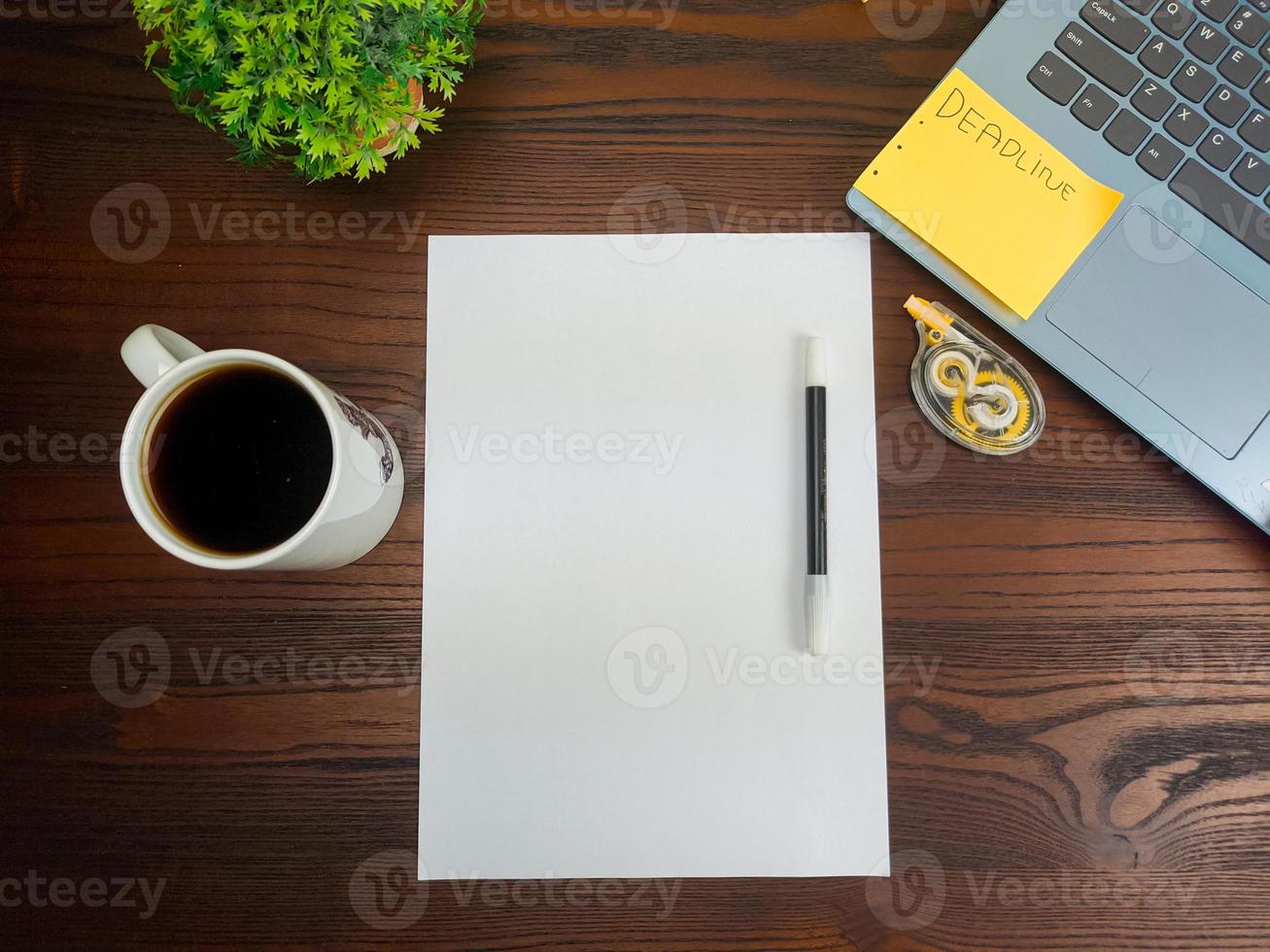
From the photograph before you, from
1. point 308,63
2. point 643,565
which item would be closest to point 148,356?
point 308,63

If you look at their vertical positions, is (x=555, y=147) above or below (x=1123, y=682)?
above

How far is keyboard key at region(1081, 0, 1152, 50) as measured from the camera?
21.8 inches

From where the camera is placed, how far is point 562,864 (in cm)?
56

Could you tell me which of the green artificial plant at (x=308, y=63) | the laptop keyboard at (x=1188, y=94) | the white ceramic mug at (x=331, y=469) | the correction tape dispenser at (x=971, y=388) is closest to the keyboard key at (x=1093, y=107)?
the laptop keyboard at (x=1188, y=94)

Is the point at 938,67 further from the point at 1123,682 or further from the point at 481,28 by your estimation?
the point at 1123,682

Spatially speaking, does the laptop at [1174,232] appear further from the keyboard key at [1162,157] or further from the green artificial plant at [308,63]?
the green artificial plant at [308,63]

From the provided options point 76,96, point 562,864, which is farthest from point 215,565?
point 76,96

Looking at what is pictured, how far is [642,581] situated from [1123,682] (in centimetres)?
33

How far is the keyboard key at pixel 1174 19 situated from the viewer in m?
0.55

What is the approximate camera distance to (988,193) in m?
0.57

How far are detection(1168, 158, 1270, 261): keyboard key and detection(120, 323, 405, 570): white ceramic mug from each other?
21.8 inches

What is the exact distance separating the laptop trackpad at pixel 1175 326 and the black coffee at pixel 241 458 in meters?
0.49

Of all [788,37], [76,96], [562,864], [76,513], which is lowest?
[562,864]

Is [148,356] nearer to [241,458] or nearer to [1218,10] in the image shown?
[241,458]
